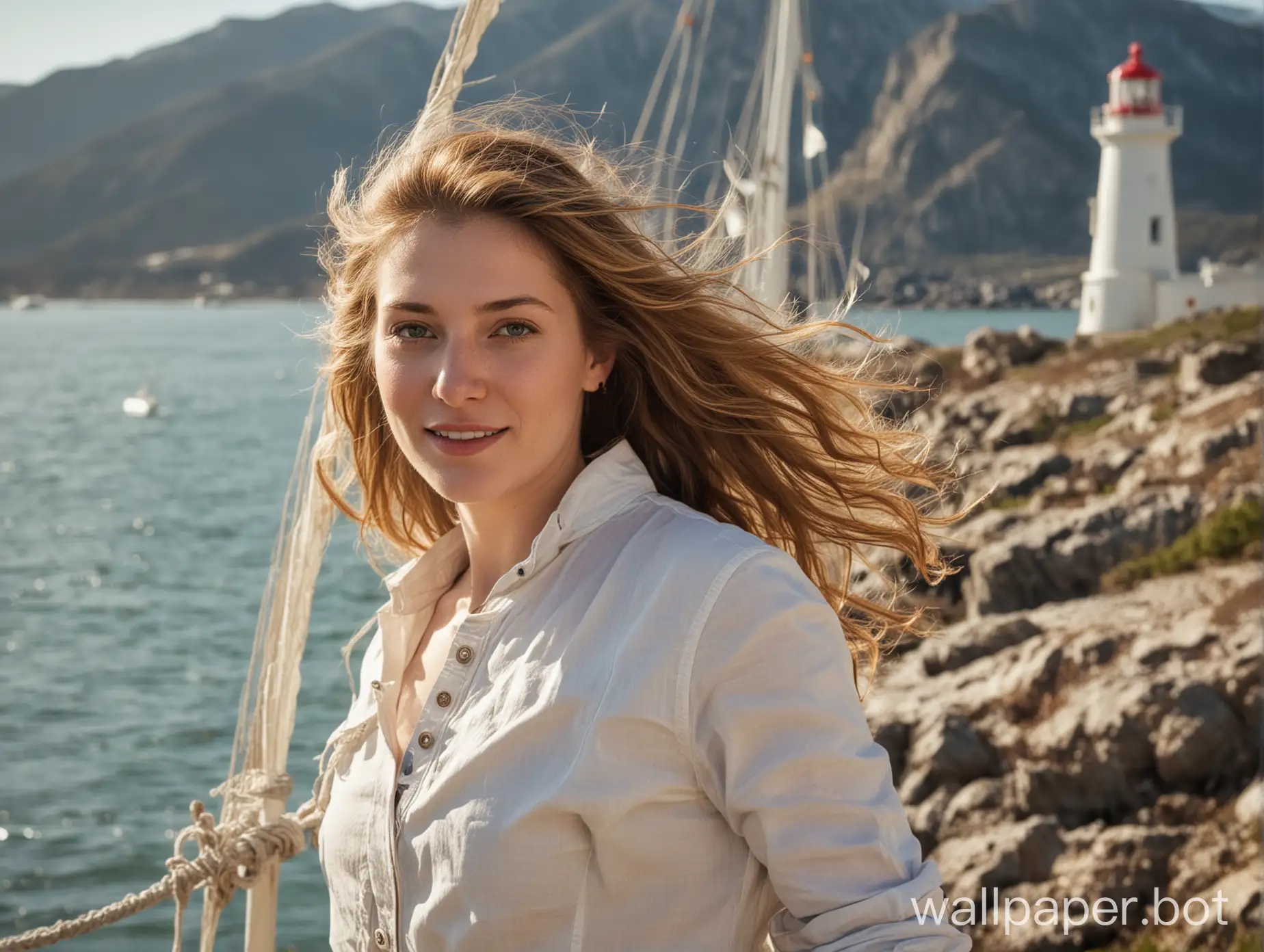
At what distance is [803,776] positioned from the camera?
5.16 feet

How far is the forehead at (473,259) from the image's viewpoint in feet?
6.04

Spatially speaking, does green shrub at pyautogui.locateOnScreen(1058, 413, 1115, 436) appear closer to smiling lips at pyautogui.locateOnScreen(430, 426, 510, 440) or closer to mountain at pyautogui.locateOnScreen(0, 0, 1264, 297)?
smiling lips at pyautogui.locateOnScreen(430, 426, 510, 440)

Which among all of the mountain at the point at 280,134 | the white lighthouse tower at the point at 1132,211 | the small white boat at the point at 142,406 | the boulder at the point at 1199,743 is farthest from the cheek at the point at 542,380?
the mountain at the point at 280,134

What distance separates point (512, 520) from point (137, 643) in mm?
17268

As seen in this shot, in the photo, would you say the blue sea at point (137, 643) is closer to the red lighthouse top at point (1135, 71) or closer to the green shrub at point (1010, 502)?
the green shrub at point (1010, 502)

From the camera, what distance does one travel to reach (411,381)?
6.17ft

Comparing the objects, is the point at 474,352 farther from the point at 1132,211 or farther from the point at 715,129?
the point at 715,129

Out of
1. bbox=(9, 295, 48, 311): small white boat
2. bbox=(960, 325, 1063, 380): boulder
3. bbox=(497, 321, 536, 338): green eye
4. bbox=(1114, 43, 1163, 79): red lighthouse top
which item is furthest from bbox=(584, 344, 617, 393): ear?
bbox=(9, 295, 48, 311): small white boat

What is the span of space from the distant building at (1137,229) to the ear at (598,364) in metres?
27.7

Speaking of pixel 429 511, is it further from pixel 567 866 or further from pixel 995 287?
pixel 995 287

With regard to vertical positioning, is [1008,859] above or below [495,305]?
below

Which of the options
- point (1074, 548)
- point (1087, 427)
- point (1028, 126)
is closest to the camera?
point (1074, 548)

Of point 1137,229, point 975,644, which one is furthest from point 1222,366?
point 1137,229

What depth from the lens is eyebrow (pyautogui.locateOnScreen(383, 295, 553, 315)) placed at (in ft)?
6.01
